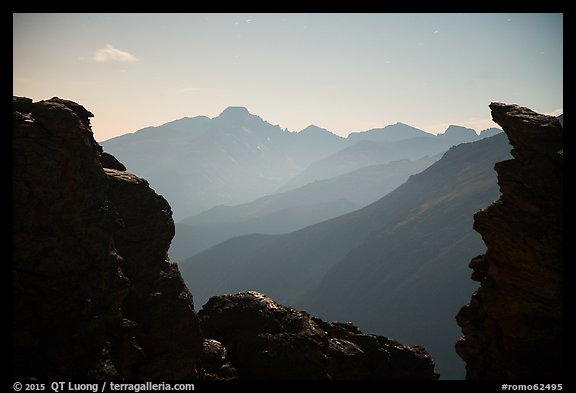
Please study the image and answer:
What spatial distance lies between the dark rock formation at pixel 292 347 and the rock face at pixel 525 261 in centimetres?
693

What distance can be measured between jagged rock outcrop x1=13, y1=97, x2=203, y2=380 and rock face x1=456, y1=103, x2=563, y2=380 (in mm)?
23450

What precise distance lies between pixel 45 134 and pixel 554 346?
34622 mm

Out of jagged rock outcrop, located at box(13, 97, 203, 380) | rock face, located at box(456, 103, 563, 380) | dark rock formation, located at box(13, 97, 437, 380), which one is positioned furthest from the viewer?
rock face, located at box(456, 103, 563, 380)

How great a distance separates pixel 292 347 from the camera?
3084cm

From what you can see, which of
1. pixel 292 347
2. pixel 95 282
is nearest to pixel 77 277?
pixel 95 282

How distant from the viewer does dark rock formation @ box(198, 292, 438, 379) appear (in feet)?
97.3

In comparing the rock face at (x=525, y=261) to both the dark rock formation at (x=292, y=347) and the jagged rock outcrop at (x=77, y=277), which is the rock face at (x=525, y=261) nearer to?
the dark rock formation at (x=292, y=347)

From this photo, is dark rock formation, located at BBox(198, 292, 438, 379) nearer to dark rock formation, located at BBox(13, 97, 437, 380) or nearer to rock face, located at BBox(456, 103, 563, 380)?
dark rock formation, located at BBox(13, 97, 437, 380)

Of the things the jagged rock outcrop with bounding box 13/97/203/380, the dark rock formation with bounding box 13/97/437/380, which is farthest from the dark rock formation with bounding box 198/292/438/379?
the jagged rock outcrop with bounding box 13/97/203/380

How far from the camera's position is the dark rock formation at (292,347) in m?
29.7

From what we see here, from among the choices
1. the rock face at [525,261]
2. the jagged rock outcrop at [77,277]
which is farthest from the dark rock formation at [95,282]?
the rock face at [525,261]

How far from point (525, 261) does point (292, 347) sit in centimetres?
1915
